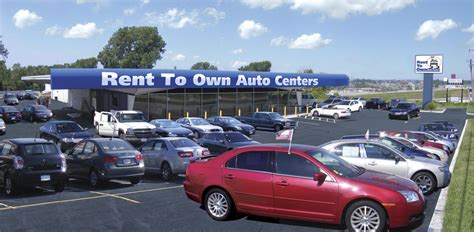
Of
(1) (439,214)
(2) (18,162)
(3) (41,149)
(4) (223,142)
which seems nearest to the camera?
(1) (439,214)

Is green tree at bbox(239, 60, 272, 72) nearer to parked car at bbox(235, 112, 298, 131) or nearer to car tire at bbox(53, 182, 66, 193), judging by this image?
parked car at bbox(235, 112, 298, 131)

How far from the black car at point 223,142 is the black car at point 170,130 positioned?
20.4 feet

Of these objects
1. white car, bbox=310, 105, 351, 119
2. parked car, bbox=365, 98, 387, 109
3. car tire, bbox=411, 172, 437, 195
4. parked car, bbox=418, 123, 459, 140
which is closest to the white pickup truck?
parked car, bbox=418, 123, 459, 140

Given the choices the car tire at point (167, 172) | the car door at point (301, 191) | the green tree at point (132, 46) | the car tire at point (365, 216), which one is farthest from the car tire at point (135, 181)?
the green tree at point (132, 46)

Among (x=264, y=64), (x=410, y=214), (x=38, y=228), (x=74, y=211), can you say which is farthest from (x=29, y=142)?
(x=264, y=64)

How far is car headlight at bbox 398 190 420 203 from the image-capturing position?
28.7 feet

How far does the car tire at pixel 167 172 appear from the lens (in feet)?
55.1

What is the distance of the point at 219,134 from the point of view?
22.2 m

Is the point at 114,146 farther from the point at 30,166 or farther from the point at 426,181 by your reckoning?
the point at 426,181

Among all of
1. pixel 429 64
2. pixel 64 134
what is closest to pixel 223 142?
pixel 64 134

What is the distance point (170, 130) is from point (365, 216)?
2120cm

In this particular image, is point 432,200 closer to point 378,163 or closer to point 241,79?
point 378,163

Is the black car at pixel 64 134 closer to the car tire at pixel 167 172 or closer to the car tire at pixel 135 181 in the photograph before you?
the car tire at pixel 167 172

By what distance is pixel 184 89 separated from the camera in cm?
4484
